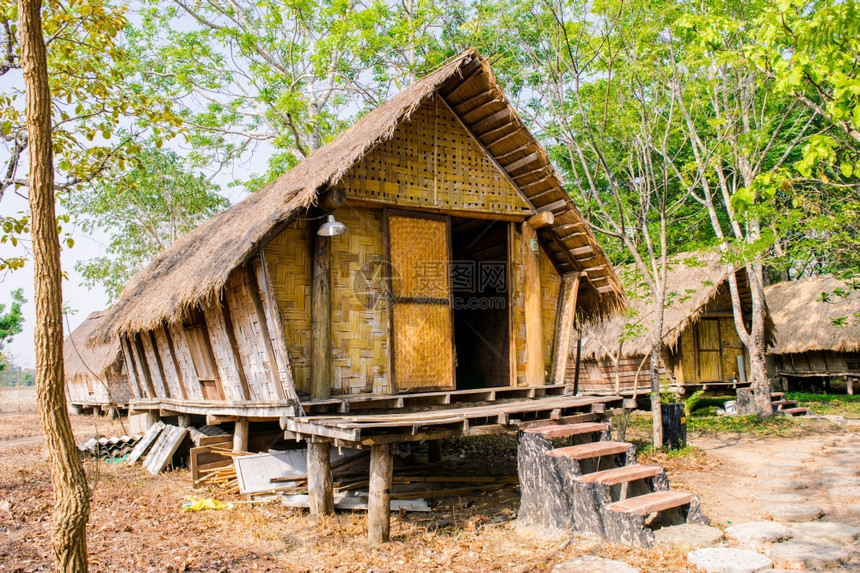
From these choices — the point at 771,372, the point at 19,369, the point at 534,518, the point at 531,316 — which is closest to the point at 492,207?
the point at 531,316

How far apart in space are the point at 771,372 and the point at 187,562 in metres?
20.2

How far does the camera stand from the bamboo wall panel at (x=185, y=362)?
29.9 feet

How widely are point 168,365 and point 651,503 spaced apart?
796cm

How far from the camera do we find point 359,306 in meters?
6.96

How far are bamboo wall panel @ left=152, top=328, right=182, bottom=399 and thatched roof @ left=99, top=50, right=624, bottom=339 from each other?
2.41ft

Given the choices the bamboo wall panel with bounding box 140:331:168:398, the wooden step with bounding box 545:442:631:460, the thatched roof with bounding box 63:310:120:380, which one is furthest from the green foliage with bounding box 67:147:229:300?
the wooden step with bounding box 545:442:631:460

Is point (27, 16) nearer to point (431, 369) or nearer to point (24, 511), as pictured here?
point (431, 369)

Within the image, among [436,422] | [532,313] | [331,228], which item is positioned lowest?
[436,422]

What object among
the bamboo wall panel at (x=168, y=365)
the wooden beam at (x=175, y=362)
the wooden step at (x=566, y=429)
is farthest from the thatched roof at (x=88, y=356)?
the wooden step at (x=566, y=429)

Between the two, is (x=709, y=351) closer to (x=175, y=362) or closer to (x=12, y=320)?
(x=175, y=362)

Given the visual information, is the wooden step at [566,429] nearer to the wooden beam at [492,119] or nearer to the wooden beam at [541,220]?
the wooden beam at [541,220]

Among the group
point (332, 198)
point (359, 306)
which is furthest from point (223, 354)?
point (332, 198)

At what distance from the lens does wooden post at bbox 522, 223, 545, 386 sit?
807 cm

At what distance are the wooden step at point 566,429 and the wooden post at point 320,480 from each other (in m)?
2.04
